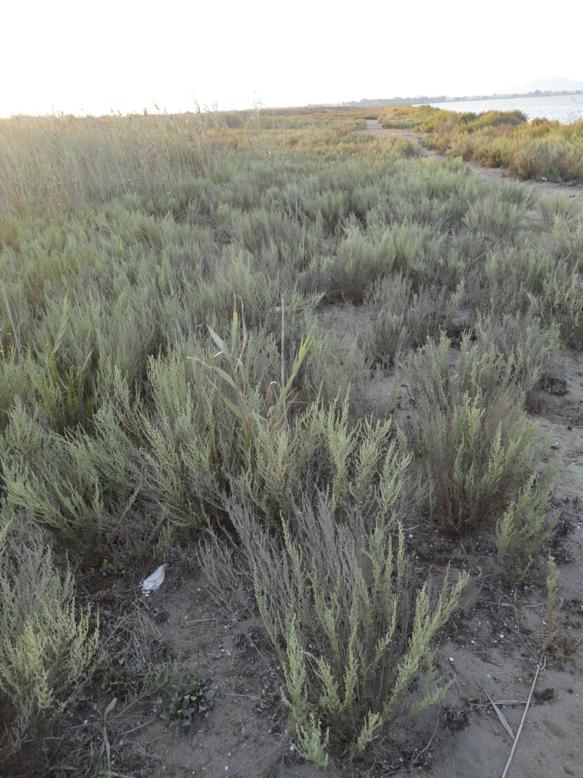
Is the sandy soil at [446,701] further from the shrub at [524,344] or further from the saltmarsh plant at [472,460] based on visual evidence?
the shrub at [524,344]

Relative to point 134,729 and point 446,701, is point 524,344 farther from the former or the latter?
point 134,729

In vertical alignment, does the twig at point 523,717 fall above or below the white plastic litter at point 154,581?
below

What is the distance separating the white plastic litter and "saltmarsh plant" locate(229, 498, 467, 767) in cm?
44

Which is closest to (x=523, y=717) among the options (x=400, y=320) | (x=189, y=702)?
(x=189, y=702)

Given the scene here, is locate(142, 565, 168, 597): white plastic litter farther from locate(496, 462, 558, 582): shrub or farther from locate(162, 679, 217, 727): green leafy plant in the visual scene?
locate(496, 462, 558, 582): shrub

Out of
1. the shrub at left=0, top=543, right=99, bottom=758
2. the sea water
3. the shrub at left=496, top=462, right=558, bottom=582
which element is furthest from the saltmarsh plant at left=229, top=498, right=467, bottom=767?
the sea water

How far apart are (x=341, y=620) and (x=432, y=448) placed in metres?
0.91

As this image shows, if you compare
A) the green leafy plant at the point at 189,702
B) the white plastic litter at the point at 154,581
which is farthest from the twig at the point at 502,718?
the white plastic litter at the point at 154,581

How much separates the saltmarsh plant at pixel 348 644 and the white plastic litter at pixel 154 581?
442mm

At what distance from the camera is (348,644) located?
1.36 meters

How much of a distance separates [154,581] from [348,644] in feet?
2.61

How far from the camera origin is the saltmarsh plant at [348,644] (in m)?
1.18

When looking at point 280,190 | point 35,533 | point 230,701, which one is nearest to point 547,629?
point 230,701

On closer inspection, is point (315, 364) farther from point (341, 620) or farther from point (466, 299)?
point (466, 299)
